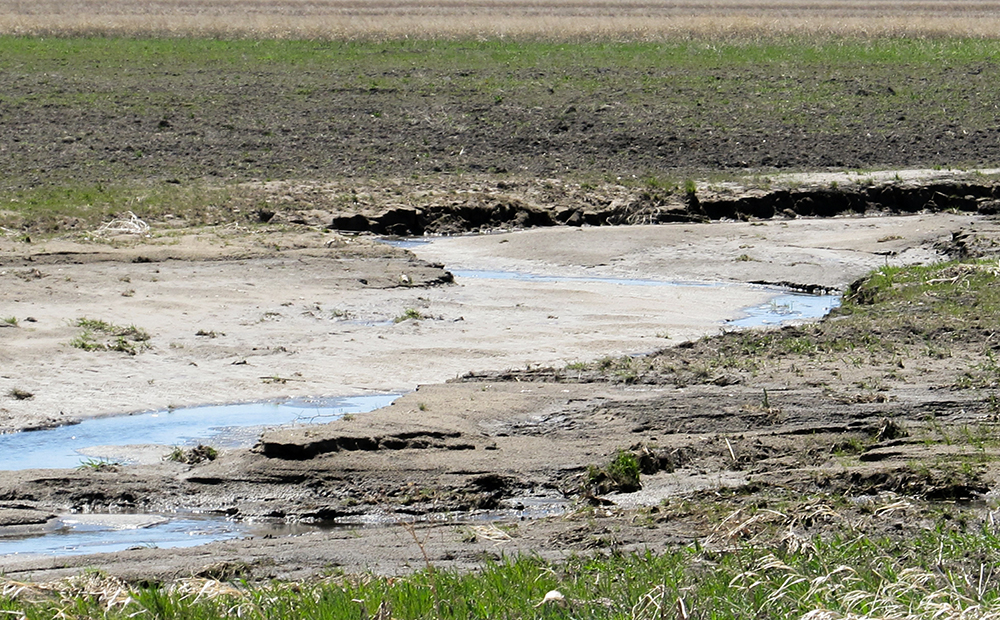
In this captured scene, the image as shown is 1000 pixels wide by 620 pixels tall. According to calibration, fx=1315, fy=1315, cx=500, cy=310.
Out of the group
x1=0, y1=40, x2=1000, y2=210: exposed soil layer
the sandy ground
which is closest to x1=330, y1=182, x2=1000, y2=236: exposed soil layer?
the sandy ground

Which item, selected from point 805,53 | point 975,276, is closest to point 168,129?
point 975,276

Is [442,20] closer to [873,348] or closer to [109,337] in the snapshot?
[109,337]

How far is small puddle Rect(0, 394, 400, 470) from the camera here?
28.6ft

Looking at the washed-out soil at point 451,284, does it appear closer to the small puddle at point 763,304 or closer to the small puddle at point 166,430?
the small puddle at point 166,430

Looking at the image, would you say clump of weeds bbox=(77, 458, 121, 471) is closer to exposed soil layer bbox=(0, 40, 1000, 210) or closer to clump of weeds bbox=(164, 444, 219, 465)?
clump of weeds bbox=(164, 444, 219, 465)

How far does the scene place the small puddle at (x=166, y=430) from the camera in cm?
872

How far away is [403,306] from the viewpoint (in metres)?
13.4

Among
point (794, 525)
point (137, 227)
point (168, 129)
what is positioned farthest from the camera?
point (168, 129)

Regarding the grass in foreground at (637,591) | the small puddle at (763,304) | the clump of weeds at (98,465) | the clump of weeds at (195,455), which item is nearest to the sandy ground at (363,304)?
the small puddle at (763,304)

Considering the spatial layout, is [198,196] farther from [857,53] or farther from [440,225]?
[857,53]

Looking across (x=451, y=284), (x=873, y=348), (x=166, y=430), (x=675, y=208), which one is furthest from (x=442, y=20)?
(x=166, y=430)

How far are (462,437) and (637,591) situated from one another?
354 centimetres

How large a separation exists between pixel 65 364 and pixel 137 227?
17.5 ft

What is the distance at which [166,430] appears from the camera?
9.41m
